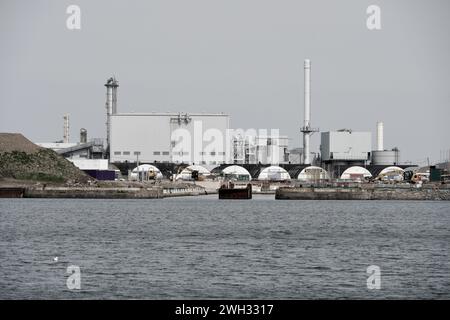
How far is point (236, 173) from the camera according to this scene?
196625 mm

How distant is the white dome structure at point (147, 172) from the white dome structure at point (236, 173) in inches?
557

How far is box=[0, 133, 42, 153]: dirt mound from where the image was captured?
555 ft

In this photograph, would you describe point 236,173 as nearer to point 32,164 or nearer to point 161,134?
point 161,134

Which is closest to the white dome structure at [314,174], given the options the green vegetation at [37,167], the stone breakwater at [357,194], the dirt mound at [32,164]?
the stone breakwater at [357,194]

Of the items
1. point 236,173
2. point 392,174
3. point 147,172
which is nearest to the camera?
point 147,172

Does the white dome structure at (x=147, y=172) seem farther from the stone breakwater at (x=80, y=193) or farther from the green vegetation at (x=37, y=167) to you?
the stone breakwater at (x=80, y=193)

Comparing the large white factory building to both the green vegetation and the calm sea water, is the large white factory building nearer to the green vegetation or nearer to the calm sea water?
the green vegetation

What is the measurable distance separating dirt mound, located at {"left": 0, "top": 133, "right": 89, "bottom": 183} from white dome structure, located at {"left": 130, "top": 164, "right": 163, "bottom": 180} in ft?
63.1

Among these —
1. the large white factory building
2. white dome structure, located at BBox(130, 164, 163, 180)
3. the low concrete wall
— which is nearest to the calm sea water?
the low concrete wall

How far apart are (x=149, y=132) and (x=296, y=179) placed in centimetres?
3343

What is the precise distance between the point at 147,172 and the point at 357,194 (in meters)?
53.4

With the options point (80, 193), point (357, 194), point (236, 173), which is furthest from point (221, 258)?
point (236, 173)

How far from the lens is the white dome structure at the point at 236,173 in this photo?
196 m

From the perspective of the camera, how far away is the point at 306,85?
196125mm
